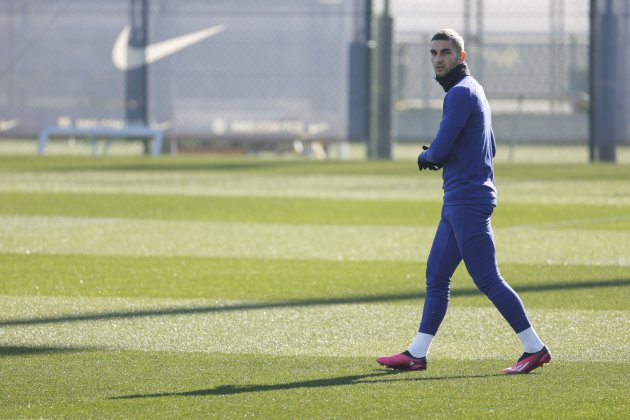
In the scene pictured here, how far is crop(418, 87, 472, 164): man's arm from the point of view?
19.0 feet

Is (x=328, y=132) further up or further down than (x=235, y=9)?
further down

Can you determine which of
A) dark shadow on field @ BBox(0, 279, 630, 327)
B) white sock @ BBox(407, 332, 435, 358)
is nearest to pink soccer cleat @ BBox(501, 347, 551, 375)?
white sock @ BBox(407, 332, 435, 358)

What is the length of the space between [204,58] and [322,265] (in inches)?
589

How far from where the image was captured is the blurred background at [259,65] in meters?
23.8

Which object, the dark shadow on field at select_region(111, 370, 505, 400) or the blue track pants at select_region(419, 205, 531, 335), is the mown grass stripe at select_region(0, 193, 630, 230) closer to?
the blue track pants at select_region(419, 205, 531, 335)

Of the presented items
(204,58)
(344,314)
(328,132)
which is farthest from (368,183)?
(344,314)

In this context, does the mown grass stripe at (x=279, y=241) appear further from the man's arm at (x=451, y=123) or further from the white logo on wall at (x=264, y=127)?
the white logo on wall at (x=264, y=127)

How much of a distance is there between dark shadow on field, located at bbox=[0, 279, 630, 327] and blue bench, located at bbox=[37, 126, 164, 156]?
52.4ft

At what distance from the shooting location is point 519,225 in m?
12.9

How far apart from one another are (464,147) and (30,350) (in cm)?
229

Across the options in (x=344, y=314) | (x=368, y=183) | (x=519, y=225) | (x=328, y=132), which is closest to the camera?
(x=344, y=314)

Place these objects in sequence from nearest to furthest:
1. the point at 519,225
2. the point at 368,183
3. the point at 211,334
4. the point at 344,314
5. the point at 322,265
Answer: the point at 211,334
the point at 344,314
the point at 322,265
the point at 519,225
the point at 368,183

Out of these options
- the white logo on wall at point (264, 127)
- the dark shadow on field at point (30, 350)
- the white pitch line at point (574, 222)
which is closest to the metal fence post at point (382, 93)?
the white logo on wall at point (264, 127)

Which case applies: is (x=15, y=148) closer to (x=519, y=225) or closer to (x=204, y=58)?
(x=204, y=58)
